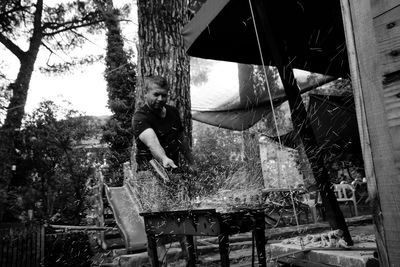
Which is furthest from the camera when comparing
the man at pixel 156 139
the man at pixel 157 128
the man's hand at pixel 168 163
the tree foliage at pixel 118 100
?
the tree foliage at pixel 118 100

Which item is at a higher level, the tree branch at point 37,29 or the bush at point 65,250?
the tree branch at point 37,29

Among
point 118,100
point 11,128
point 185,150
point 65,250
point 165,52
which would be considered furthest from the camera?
point 118,100

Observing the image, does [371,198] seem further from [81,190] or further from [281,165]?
[281,165]

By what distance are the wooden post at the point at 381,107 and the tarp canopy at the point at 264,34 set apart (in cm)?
150

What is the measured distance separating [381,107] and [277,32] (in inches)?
97.2

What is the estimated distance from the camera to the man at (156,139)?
289cm

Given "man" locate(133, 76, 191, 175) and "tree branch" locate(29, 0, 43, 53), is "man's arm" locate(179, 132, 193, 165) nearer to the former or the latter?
"man" locate(133, 76, 191, 175)

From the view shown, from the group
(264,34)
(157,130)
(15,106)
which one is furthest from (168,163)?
(15,106)

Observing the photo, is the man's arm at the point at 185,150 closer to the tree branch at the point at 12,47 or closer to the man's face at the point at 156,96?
the man's face at the point at 156,96

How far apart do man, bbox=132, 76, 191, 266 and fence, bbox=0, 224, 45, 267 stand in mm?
2079

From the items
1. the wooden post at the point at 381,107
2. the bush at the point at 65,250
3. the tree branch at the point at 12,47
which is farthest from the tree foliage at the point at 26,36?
the wooden post at the point at 381,107

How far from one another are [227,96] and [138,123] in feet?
15.9

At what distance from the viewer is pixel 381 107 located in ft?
3.42

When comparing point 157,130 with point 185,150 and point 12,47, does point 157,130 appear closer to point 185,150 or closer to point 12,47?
point 185,150
